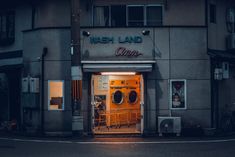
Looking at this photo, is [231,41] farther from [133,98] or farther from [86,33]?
[86,33]

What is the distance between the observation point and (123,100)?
23266mm

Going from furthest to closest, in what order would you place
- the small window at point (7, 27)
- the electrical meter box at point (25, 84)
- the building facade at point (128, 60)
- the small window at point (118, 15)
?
the small window at point (7, 27)
the electrical meter box at point (25, 84)
the small window at point (118, 15)
the building facade at point (128, 60)

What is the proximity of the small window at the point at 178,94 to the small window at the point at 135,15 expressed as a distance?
3.45 m

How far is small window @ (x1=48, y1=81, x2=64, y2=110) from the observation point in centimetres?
2081

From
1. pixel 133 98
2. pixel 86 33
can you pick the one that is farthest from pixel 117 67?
pixel 133 98

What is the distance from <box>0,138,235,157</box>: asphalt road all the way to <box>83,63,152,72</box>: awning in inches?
138

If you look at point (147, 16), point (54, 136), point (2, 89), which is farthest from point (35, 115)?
point (147, 16)

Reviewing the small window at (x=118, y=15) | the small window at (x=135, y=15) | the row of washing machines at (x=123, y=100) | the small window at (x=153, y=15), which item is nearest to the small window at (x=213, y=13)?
the small window at (x=153, y=15)

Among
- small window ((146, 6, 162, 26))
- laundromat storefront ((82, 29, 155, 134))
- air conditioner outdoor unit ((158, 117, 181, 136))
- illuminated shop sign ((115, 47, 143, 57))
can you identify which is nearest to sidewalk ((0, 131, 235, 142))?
air conditioner outdoor unit ((158, 117, 181, 136))

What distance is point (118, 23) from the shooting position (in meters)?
21.5

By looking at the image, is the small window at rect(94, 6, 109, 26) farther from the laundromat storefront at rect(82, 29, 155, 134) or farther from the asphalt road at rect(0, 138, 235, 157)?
the asphalt road at rect(0, 138, 235, 157)

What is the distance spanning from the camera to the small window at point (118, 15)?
70.4ft

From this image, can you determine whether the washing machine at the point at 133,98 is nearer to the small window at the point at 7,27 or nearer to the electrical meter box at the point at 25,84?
the electrical meter box at the point at 25,84

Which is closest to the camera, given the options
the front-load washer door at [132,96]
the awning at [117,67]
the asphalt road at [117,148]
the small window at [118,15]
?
the asphalt road at [117,148]
